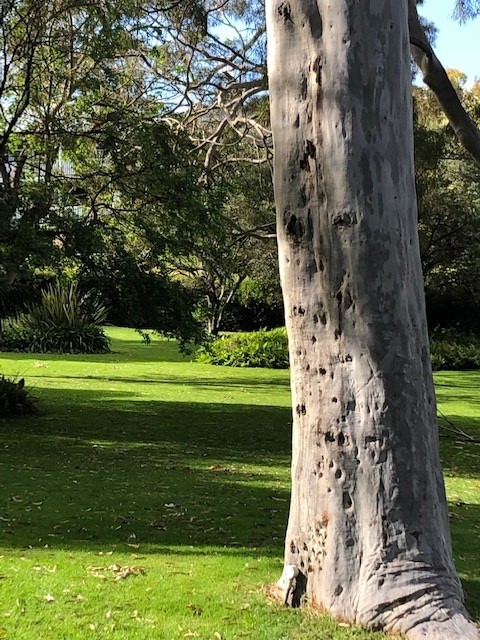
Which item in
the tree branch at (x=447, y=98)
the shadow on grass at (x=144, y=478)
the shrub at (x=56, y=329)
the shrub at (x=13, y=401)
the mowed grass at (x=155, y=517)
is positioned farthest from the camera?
the shrub at (x=56, y=329)

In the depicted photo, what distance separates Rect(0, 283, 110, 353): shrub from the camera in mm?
23047

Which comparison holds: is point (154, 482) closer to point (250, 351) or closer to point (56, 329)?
point (250, 351)

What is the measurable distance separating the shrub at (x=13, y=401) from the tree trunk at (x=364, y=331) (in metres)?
8.65

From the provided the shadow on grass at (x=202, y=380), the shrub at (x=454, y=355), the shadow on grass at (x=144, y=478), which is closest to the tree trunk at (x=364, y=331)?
the shadow on grass at (x=144, y=478)

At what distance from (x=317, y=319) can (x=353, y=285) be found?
0.28 m

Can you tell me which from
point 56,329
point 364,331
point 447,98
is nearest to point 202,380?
point 56,329

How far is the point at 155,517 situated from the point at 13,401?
20.8 feet

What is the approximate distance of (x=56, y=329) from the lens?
23.4 meters

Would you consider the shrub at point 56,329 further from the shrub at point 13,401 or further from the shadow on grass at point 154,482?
the shrub at point 13,401

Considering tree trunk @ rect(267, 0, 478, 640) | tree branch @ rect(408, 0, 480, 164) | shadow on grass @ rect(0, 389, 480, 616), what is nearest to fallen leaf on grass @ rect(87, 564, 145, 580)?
shadow on grass @ rect(0, 389, 480, 616)

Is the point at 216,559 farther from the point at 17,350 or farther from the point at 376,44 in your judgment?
the point at 17,350

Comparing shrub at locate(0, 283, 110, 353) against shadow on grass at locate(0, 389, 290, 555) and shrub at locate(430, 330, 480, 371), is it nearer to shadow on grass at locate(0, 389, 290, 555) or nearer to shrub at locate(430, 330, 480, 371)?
shadow on grass at locate(0, 389, 290, 555)

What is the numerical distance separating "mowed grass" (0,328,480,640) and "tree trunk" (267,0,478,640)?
Answer: 1.08ft

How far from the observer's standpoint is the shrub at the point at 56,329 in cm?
2305
